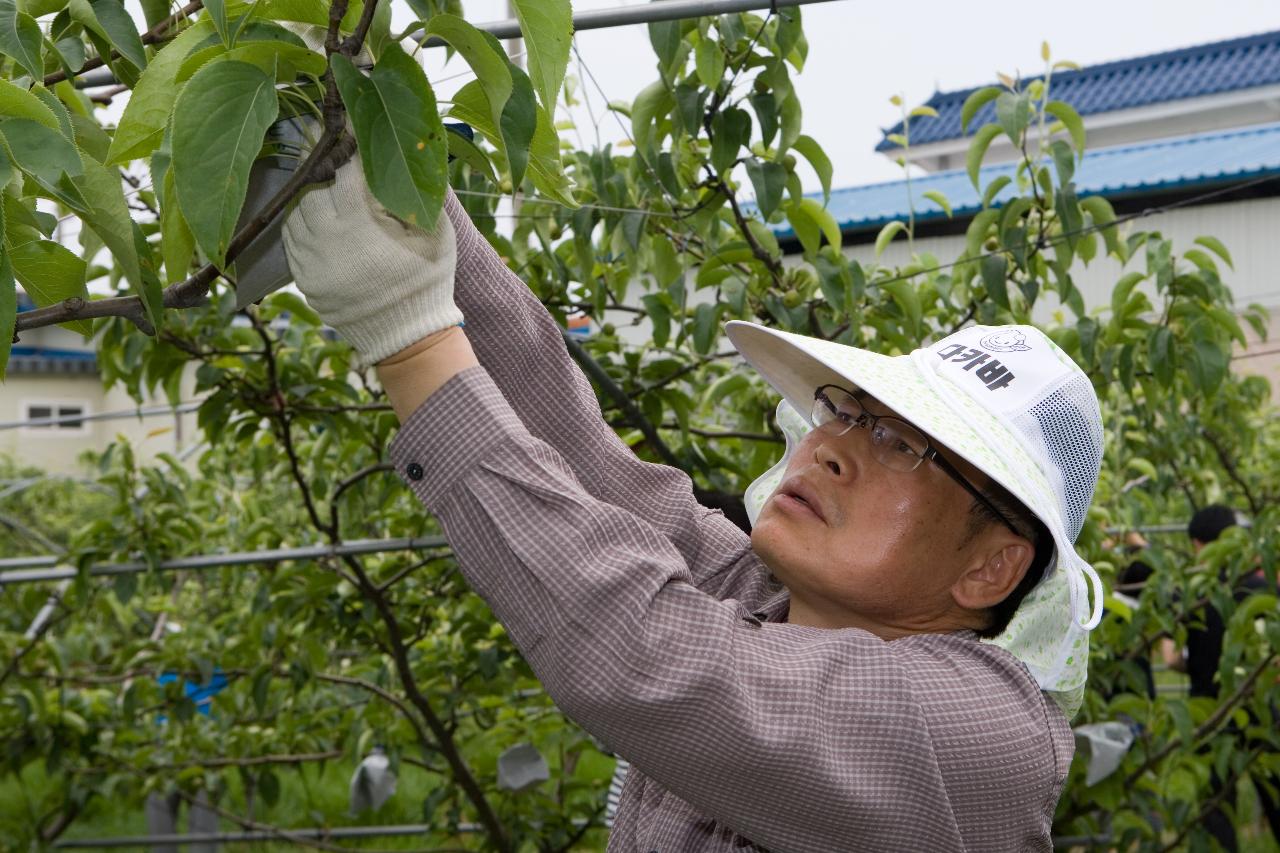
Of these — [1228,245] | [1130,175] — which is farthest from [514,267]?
[1130,175]

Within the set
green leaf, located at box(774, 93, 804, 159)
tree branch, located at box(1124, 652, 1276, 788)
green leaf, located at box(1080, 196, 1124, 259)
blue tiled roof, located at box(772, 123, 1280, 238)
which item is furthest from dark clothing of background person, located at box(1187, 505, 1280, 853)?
green leaf, located at box(774, 93, 804, 159)

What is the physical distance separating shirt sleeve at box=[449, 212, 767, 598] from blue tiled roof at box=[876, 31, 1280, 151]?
9498 millimetres

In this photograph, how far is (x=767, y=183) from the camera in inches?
82.3

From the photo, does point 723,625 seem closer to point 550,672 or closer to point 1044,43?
point 550,672

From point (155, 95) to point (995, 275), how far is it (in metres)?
1.72

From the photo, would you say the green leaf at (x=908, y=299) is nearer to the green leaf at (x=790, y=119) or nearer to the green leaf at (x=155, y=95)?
the green leaf at (x=790, y=119)

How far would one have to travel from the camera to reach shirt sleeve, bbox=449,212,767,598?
51.4 inches

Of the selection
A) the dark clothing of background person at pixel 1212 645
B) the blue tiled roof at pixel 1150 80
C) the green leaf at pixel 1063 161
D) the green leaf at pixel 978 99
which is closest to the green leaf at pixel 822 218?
the green leaf at pixel 978 99

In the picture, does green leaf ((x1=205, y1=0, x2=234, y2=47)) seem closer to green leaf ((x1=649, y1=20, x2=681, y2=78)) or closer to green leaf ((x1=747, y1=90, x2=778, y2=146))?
green leaf ((x1=649, y1=20, x2=681, y2=78))

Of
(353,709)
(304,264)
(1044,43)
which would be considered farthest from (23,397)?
(304,264)

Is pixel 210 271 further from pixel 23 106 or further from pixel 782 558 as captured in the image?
pixel 782 558

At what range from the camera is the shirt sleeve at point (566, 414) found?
1.31 meters

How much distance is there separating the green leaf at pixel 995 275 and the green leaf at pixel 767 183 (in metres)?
0.47

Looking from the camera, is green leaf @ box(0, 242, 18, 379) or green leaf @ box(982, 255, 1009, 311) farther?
green leaf @ box(982, 255, 1009, 311)
